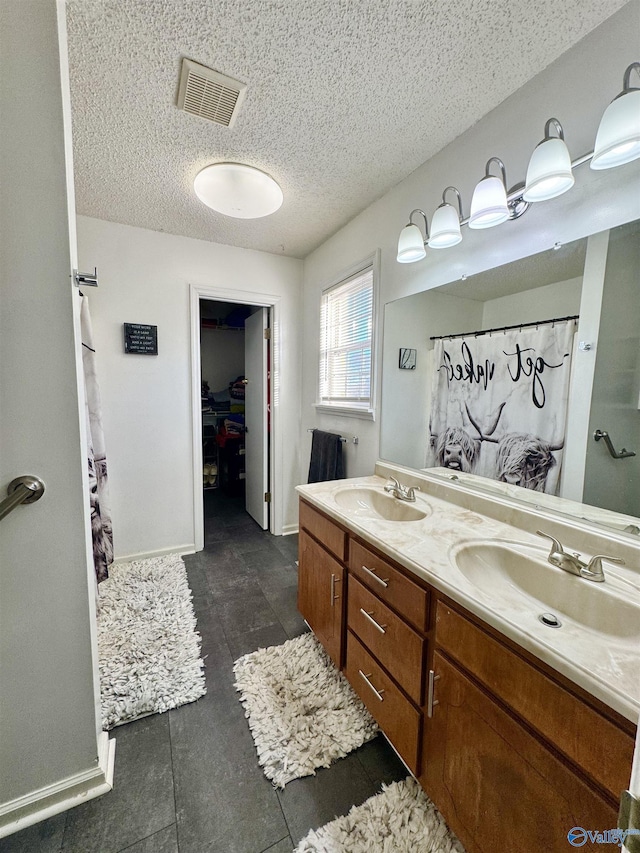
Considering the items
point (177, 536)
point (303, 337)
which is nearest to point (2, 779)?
point (177, 536)

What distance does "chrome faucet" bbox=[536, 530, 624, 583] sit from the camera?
87 cm

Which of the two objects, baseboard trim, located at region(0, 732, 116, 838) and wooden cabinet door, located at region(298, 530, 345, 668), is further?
wooden cabinet door, located at region(298, 530, 345, 668)

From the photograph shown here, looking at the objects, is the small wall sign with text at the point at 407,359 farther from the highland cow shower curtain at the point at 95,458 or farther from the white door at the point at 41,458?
the highland cow shower curtain at the point at 95,458

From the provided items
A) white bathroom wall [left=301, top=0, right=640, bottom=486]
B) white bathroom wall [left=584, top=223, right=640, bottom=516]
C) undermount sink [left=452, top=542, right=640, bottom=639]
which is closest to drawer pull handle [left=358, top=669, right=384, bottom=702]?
undermount sink [left=452, top=542, right=640, bottom=639]

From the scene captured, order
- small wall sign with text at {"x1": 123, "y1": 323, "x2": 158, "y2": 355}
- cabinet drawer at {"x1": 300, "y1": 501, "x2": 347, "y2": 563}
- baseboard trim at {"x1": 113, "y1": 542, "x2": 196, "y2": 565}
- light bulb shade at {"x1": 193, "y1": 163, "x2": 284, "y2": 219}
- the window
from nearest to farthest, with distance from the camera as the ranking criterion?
cabinet drawer at {"x1": 300, "y1": 501, "x2": 347, "y2": 563}, light bulb shade at {"x1": 193, "y1": 163, "x2": 284, "y2": 219}, the window, small wall sign with text at {"x1": 123, "y1": 323, "x2": 158, "y2": 355}, baseboard trim at {"x1": 113, "y1": 542, "x2": 196, "y2": 565}

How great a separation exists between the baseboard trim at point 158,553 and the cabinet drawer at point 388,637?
5.90ft

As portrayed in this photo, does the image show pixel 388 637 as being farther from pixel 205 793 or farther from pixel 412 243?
pixel 412 243

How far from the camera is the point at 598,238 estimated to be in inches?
41.4

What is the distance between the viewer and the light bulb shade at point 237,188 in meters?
1.70

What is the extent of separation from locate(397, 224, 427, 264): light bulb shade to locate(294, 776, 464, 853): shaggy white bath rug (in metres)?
2.09

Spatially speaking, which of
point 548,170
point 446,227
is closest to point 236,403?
point 446,227

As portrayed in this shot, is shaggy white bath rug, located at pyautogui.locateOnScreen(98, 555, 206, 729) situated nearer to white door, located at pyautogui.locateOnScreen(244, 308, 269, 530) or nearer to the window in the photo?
white door, located at pyautogui.locateOnScreen(244, 308, 269, 530)

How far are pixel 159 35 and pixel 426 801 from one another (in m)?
2.63

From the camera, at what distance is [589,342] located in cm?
110
